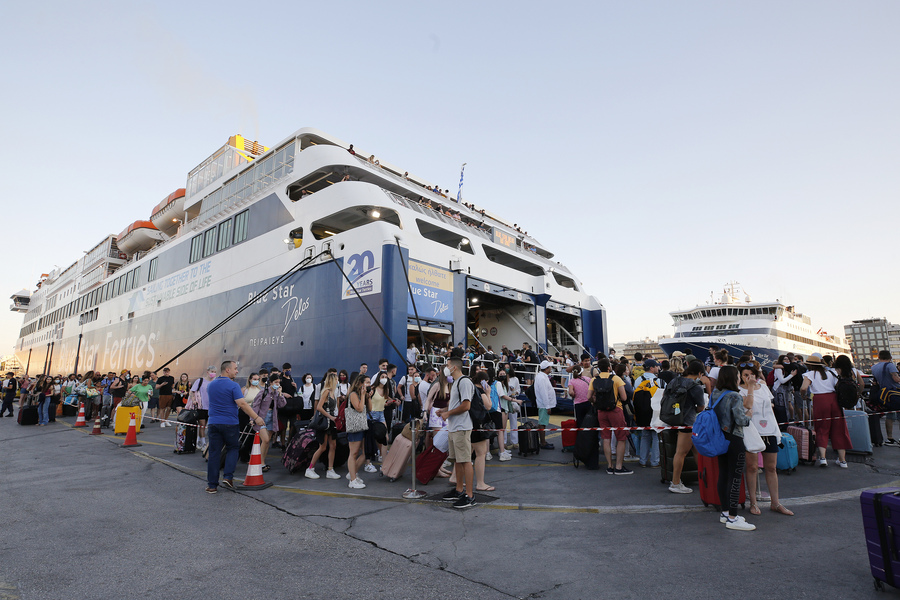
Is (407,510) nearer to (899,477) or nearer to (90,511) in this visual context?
(90,511)

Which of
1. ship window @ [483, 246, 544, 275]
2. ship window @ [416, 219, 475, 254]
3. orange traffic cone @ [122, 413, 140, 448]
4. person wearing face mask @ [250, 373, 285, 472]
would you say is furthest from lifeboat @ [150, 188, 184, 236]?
person wearing face mask @ [250, 373, 285, 472]

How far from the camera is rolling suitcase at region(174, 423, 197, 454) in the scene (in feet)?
28.3

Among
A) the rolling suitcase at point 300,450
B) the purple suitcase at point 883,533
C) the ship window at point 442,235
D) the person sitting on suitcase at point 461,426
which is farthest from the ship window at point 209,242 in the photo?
the purple suitcase at point 883,533

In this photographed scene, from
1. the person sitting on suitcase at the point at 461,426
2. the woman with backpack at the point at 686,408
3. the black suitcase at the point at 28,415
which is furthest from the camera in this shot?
the black suitcase at the point at 28,415

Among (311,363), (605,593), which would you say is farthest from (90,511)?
(311,363)

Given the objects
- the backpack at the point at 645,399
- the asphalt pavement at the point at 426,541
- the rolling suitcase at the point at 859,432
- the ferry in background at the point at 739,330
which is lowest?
the asphalt pavement at the point at 426,541

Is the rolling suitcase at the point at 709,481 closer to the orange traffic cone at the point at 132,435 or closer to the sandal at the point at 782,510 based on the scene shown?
the sandal at the point at 782,510

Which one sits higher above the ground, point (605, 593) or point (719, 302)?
point (719, 302)

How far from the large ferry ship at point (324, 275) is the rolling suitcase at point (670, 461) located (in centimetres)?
773

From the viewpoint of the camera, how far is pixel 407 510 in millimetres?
4848

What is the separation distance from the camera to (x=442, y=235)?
681 inches

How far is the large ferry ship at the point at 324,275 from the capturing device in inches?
530

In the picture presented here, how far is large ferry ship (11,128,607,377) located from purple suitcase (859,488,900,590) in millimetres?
10376

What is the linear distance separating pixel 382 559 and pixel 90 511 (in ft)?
11.5
